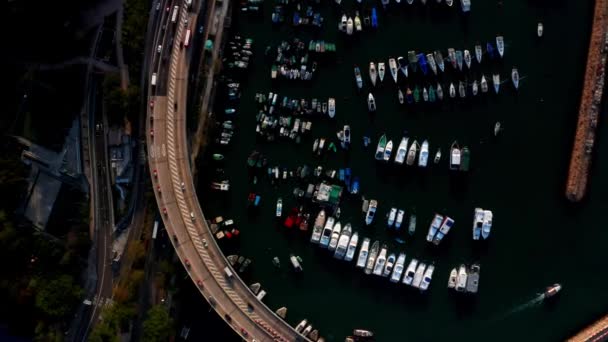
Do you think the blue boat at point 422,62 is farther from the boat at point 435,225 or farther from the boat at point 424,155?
the boat at point 435,225

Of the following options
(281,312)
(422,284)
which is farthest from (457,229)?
(281,312)

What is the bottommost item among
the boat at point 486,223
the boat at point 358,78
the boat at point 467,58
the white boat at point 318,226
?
the white boat at point 318,226

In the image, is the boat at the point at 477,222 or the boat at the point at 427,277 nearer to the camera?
the boat at the point at 477,222

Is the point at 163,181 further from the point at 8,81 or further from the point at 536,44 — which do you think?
the point at 536,44

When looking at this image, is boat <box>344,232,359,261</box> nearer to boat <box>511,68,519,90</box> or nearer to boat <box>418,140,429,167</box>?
boat <box>418,140,429,167</box>

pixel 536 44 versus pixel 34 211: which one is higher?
pixel 536 44

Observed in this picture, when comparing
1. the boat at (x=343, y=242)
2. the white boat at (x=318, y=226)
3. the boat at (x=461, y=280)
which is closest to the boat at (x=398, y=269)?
the boat at (x=343, y=242)
